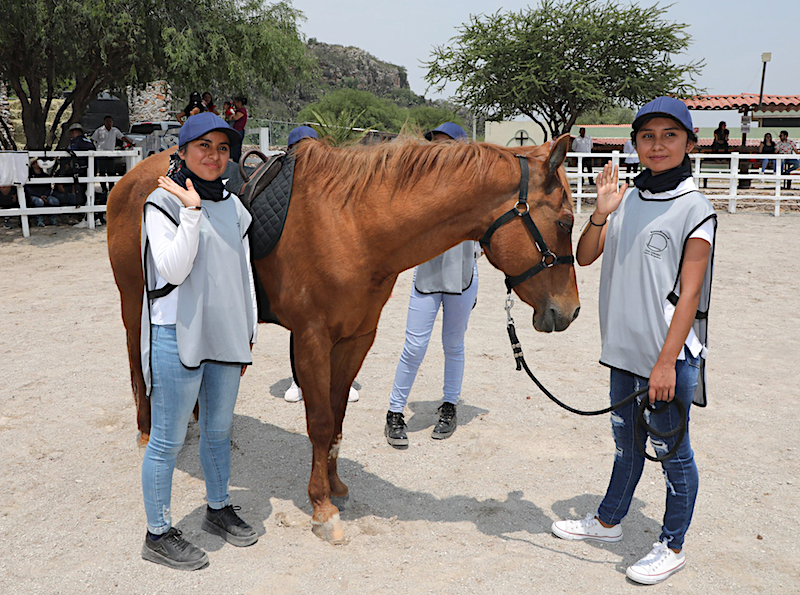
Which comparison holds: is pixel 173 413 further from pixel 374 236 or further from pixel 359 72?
pixel 359 72

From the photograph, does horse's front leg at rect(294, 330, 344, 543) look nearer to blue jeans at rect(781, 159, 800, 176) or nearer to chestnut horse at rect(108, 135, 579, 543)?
chestnut horse at rect(108, 135, 579, 543)

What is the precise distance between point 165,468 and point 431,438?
6.08 feet

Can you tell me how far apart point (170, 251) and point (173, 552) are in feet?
4.25

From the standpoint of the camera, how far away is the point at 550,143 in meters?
2.69

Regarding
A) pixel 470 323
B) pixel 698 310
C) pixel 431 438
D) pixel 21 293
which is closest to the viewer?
pixel 698 310

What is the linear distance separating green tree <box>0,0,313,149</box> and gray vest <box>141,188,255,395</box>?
11.0 m

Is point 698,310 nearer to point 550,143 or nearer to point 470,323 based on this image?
point 550,143

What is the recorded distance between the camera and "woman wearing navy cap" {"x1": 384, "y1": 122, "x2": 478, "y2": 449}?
3863 millimetres

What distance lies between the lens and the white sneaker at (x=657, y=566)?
251 centimetres

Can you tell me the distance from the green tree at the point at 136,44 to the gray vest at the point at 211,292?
1095 cm

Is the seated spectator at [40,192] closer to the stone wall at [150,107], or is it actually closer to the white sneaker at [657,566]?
the white sneaker at [657,566]

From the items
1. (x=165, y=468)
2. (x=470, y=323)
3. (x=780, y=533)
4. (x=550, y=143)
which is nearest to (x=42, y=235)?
(x=470, y=323)

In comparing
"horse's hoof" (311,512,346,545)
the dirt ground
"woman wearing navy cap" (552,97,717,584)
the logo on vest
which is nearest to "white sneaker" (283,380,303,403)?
the dirt ground

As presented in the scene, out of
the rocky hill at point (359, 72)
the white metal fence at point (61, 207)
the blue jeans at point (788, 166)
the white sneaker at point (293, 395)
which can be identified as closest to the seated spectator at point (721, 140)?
the blue jeans at point (788, 166)
